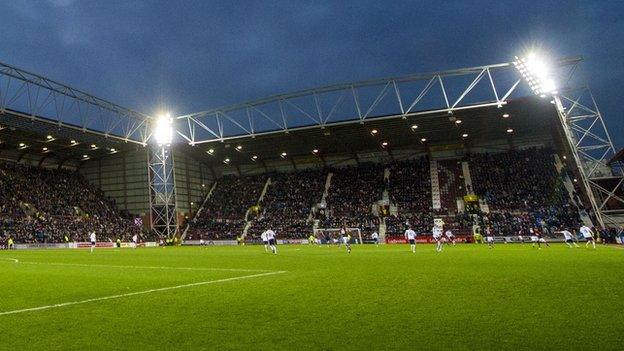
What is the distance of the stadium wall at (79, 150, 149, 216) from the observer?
61.5m

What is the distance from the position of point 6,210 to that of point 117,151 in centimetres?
1496

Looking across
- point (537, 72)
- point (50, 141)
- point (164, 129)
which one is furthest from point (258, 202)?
point (537, 72)

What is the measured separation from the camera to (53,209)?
2085 inches

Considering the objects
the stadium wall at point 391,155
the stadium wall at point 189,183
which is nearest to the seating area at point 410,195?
the stadium wall at point 391,155

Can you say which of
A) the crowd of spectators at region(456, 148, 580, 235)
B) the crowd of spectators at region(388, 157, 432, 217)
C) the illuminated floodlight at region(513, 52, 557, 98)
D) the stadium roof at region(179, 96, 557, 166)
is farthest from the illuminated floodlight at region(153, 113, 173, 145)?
the illuminated floodlight at region(513, 52, 557, 98)

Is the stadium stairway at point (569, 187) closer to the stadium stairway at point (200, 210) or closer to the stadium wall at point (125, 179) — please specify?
the stadium stairway at point (200, 210)

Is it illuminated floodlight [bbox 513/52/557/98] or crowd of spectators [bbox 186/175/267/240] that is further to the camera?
crowd of spectators [bbox 186/175/267/240]

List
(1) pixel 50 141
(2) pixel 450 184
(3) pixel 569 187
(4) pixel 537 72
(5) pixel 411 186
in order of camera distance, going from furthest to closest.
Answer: (5) pixel 411 186 → (2) pixel 450 184 → (1) pixel 50 141 → (3) pixel 569 187 → (4) pixel 537 72

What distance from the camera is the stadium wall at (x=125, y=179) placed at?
202ft

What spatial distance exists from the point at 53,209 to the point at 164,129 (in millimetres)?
17481

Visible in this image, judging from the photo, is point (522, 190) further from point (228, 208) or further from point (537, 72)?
point (228, 208)

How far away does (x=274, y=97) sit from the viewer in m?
44.5

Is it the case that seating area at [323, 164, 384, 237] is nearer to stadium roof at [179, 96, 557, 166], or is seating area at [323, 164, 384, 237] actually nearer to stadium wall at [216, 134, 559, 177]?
stadium wall at [216, 134, 559, 177]

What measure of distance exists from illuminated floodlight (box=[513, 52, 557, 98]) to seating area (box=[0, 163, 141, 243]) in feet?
153
